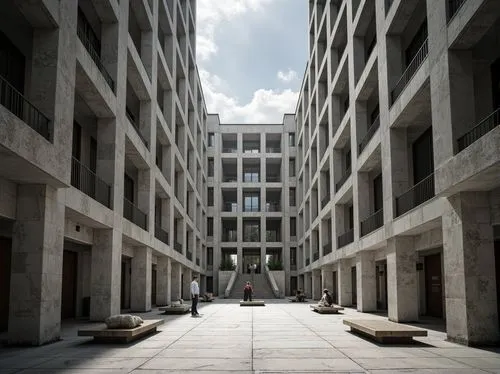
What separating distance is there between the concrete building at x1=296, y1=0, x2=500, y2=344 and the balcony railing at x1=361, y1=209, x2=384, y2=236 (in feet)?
0.27

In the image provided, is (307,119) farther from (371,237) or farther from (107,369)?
(107,369)

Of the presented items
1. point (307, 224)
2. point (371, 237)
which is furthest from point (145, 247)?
point (307, 224)

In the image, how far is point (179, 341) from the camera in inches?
543

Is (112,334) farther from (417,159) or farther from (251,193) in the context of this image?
(251,193)

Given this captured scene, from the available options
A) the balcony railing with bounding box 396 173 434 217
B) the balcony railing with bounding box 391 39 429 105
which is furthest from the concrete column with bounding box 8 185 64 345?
the balcony railing with bounding box 396 173 434 217

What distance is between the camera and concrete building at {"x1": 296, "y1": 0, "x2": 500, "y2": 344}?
43.3 ft

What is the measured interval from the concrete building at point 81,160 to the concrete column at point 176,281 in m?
0.07

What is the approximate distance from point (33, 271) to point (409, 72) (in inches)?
584

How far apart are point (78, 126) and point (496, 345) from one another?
17315mm

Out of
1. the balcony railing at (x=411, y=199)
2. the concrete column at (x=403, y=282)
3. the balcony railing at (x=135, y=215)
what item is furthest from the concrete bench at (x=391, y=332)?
the balcony railing at (x=135, y=215)

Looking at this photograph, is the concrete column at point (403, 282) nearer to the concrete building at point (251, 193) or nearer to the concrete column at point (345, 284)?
the concrete column at point (345, 284)

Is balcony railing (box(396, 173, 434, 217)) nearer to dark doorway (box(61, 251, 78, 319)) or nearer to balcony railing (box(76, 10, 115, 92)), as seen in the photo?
balcony railing (box(76, 10, 115, 92))

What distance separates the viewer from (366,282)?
26.4 metres

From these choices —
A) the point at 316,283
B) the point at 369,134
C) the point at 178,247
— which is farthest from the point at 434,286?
the point at 316,283
